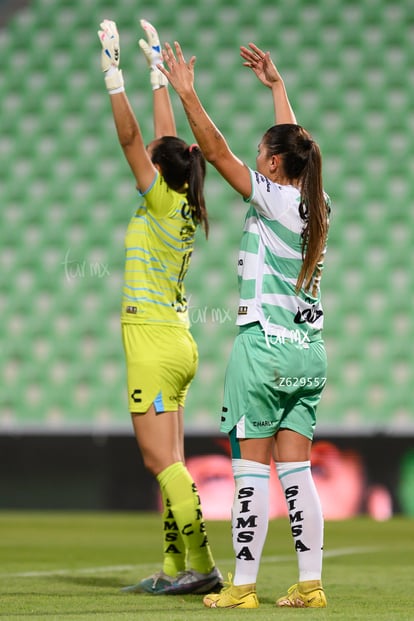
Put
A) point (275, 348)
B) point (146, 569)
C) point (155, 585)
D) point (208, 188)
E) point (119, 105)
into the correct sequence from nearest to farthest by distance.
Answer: point (275, 348) < point (119, 105) < point (155, 585) < point (146, 569) < point (208, 188)

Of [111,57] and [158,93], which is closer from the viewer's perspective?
[111,57]

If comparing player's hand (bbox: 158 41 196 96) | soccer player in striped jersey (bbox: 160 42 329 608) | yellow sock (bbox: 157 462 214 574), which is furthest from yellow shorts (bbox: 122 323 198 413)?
player's hand (bbox: 158 41 196 96)

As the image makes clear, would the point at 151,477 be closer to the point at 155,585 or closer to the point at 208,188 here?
the point at 208,188

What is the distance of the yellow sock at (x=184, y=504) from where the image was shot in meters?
3.51

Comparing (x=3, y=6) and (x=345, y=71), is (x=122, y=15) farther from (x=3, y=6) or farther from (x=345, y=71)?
(x=345, y=71)

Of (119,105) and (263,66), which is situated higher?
(263,66)

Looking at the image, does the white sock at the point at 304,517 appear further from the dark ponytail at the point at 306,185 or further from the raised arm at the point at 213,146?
the raised arm at the point at 213,146

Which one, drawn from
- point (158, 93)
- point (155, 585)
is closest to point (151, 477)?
point (158, 93)

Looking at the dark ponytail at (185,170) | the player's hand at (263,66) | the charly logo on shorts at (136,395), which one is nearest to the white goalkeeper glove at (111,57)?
the dark ponytail at (185,170)

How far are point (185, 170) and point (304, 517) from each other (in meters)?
1.21

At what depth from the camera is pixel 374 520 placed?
26.9 feet

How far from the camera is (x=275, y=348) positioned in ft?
10.3

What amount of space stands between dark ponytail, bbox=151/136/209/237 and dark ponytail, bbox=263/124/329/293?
0.53m

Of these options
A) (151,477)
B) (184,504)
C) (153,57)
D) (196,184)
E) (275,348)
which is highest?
(153,57)
